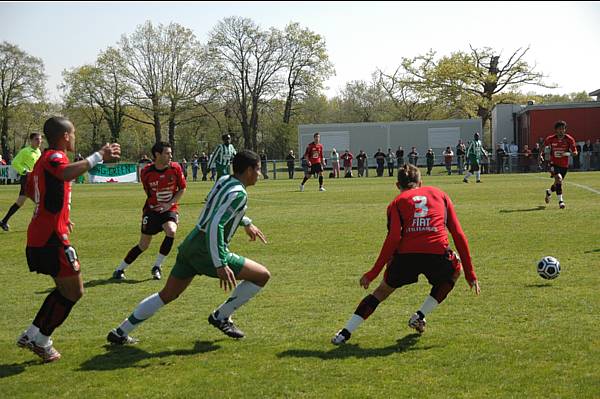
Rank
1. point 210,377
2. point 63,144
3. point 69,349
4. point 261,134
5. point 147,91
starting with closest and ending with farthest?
point 210,377 < point 63,144 < point 69,349 < point 147,91 < point 261,134

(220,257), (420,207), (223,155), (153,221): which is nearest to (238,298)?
(220,257)

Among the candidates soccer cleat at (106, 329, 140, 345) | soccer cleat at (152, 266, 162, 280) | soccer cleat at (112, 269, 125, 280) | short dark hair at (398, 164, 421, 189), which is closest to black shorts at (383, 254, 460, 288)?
short dark hair at (398, 164, 421, 189)

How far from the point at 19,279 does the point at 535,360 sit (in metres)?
7.41

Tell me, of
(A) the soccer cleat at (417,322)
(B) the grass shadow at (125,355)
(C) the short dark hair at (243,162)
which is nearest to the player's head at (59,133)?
(C) the short dark hair at (243,162)

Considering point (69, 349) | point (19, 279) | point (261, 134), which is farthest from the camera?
point (261, 134)

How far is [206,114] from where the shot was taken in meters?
69.6

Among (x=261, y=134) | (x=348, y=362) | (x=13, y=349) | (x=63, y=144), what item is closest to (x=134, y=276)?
(x=13, y=349)

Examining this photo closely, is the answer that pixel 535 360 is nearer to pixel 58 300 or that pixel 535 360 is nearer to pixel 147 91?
pixel 58 300

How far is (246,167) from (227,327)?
1535 millimetres

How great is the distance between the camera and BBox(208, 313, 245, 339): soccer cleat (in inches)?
260

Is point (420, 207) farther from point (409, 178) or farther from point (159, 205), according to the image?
point (159, 205)

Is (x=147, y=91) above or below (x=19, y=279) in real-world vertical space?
above

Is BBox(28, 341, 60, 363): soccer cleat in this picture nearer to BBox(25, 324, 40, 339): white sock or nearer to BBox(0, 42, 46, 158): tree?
BBox(25, 324, 40, 339): white sock

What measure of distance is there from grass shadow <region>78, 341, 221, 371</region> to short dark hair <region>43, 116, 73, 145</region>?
190 cm
